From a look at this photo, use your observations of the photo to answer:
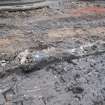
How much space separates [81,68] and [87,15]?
2.12 m

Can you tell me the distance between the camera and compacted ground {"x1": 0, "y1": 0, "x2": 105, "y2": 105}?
2680 millimetres

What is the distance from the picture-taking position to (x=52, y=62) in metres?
3.27

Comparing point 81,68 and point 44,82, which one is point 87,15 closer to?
point 81,68

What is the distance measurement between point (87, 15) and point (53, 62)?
2133mm

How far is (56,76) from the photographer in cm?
302

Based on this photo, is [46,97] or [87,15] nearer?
[46,97]

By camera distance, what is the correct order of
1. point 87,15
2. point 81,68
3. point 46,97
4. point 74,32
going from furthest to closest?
point 87,15 → point 74,32 → point 81,68 → point 46,97

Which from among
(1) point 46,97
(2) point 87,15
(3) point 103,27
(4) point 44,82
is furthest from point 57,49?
(2) point 87,15

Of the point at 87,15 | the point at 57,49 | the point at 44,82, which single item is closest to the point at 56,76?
the point at 44,82

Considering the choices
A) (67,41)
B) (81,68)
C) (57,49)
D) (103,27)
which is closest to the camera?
(81,68)

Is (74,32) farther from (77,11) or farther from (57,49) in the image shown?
(77,11)

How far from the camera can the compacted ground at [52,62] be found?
268cm

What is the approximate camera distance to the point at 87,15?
5039mm

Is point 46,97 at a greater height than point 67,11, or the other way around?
point 67,11
